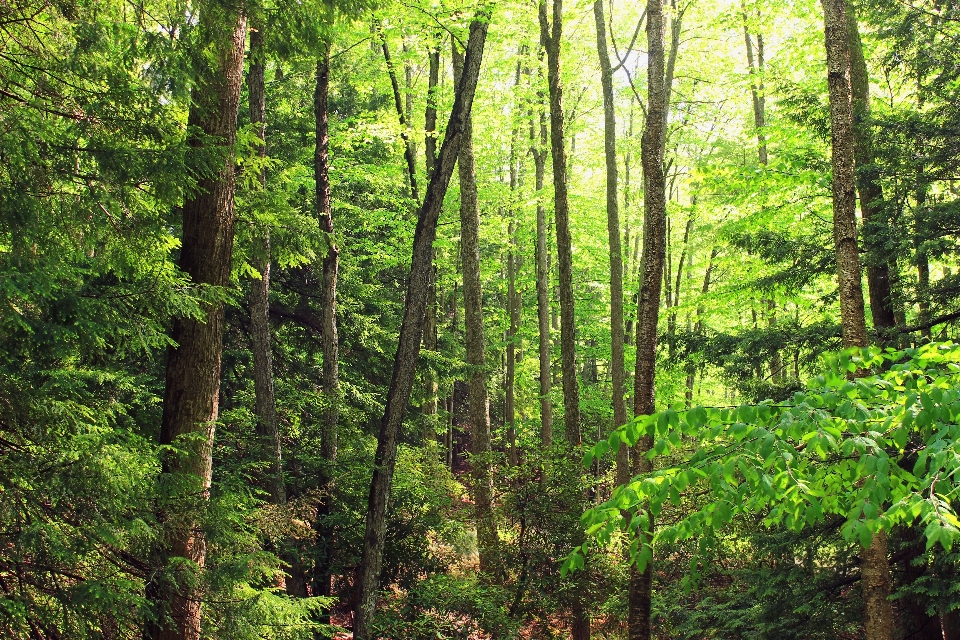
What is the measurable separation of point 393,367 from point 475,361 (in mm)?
2386

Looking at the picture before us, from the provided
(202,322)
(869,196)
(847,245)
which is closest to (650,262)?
(847,245)

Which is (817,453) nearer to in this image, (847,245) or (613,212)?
(847,245)

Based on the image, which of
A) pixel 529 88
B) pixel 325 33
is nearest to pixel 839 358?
pixel 325 33

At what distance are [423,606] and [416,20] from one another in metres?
9.62

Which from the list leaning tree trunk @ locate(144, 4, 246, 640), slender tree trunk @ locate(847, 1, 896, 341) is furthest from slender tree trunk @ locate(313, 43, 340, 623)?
slender tree trunk @ locate(847, 1, 896, 341)

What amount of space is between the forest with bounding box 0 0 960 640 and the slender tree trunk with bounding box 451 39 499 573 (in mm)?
75

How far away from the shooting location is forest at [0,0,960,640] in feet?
11.4

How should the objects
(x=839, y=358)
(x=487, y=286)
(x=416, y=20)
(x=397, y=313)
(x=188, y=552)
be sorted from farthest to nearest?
(x=487, y=286), (x=397, y=313), (x=416, y=20), (x=188, y=552), (x=839, y=358)

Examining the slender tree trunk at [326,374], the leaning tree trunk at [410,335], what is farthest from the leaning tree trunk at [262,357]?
the leaning tree trunk at [410,335]

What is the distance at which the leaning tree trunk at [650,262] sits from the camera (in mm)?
7840

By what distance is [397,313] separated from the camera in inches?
608

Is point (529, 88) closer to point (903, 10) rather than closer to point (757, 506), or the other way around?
point (903, 10)

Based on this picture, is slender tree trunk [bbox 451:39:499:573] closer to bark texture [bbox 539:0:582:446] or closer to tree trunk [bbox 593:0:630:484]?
bark texture [bbox 539:0:582:446]

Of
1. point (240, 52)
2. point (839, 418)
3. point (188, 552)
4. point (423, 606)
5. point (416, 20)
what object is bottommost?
point (423, 606)
